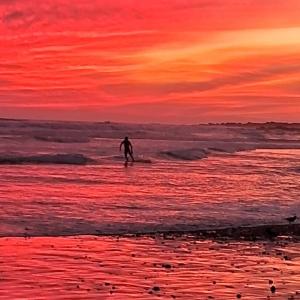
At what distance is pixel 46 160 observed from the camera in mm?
45969

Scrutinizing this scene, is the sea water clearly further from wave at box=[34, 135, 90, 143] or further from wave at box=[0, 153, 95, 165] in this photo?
wave at box=[34, 135, 90, 143]

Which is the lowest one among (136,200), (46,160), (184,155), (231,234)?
(231,234)

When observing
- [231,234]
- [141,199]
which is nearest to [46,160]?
[141,199]

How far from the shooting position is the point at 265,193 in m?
27.3

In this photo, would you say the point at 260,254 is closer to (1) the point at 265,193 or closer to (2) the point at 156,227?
(2) the point at 156,227

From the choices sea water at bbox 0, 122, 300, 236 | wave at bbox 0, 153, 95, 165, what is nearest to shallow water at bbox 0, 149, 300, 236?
sea water at bbox 0, 122, 300, 236

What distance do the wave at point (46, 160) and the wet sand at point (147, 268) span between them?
92.4 feet

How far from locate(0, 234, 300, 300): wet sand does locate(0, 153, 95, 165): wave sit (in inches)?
1108

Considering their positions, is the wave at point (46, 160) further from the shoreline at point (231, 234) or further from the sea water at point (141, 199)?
the shoreline at point (231, 234)

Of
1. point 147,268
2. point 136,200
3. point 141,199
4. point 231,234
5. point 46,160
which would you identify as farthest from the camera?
point 46,160

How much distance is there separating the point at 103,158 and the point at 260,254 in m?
36.6

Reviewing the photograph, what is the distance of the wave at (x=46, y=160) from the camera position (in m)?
44.5

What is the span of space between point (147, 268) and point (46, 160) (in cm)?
3342

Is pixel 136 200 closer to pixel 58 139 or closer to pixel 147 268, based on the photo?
pixel 147 268
